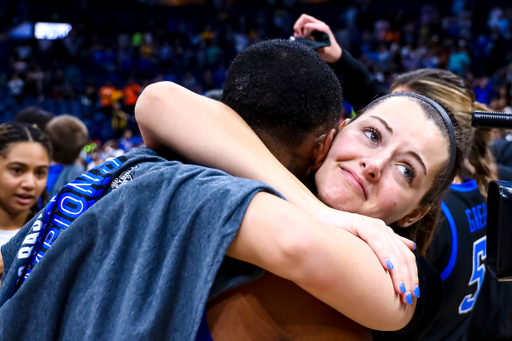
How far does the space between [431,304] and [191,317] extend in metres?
0.47

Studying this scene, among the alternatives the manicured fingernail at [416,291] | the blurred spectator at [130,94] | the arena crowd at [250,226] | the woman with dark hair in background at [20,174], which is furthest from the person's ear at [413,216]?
the blurred spectator at [130,94]

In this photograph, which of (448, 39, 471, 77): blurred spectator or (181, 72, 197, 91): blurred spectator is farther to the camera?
(181, 72, 197, 91): blurred spectator

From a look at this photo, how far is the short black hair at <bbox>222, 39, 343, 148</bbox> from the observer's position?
3.11ft

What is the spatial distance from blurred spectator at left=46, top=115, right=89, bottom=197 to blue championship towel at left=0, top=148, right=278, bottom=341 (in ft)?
7.37

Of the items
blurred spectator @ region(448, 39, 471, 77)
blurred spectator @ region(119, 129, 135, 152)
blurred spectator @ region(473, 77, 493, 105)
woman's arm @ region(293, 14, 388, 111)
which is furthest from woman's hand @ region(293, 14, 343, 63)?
blurred spectator @ region(119, 129, 135, 152)

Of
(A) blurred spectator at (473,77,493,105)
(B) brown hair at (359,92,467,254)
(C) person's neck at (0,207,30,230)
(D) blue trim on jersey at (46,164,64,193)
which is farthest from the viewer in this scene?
(A) blurred spectator at (473,77,493,105)

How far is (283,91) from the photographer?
0.94 metres

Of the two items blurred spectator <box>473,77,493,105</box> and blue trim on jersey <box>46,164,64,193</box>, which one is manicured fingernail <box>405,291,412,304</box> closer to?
blue trim on jersey <box>46,164,64,193</box>

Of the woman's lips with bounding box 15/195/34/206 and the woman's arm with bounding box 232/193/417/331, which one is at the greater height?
the woman's arm with bounding box 232/193/417/331

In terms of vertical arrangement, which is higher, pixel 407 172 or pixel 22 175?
pixel 407 172

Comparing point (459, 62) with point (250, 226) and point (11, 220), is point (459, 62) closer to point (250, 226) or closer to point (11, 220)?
point (11, 220)

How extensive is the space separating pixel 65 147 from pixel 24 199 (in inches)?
38.8

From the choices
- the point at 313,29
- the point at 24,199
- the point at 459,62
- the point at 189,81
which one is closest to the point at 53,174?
the point at 24,199

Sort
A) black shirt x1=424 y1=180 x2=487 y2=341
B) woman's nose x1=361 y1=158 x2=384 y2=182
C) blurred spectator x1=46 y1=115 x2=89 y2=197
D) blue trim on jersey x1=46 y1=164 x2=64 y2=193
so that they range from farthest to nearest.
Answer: blurred spectator x1=46 y1=115 x2=89 y2=197 < blue trim on jersey x1=46 y1=164 x2=64 y2=193 < black shirt x1=424 y1=180 x2=487 y2=341 < woman's nose x1=361 y1=158 x2=384 y2=182
